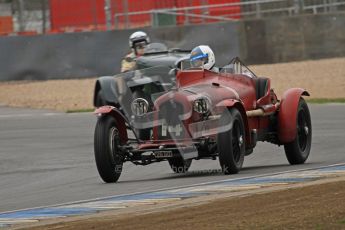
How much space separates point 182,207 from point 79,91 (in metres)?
20.6

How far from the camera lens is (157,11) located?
1304 inches

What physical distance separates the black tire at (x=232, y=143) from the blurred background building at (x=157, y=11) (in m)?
18.9

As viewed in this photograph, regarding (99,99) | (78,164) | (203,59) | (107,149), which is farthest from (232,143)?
(99,99)

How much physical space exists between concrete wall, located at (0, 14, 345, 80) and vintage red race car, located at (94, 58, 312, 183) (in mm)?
15737

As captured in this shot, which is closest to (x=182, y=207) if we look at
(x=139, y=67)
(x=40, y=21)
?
(x=139, y=67)

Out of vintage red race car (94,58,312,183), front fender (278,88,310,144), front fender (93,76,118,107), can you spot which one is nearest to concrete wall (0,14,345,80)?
front fender (93,76,118,107)

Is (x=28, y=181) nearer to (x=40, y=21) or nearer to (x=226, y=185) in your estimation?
(x=226, y=185)

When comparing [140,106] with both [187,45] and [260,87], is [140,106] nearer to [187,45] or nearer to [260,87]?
[260,87]

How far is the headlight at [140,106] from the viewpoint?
13443 mm

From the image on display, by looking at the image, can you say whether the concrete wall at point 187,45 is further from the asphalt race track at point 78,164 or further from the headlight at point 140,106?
the headlight at point 140,106

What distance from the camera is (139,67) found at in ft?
55.3

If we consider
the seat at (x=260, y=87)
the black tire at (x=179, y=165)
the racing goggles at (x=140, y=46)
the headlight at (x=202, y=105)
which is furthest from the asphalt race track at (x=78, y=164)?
the racing goggles at (x=140, y=46)

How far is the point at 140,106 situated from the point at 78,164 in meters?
2.87

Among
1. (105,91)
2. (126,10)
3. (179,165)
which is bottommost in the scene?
(179,165)
